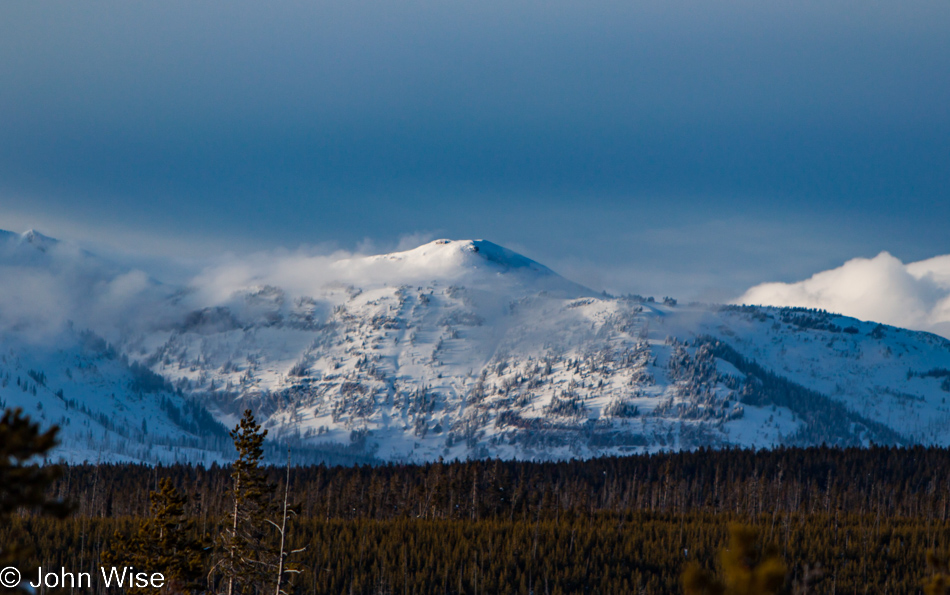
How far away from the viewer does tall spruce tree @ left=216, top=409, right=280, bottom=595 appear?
42.4 m

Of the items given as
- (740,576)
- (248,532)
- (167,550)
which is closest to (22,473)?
(740,576)

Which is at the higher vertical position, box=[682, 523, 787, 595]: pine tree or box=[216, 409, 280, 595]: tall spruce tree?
box=[682, 523, 787, 595]: pine tree

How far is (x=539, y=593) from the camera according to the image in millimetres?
108125

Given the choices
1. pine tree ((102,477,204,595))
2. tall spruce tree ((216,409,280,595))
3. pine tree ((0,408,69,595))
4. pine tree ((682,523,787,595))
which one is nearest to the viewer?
pine tree ((682,523,787,595))

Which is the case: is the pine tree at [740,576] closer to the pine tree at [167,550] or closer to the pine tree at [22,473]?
the pine tree at [22,473]

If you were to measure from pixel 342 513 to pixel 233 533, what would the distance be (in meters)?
133

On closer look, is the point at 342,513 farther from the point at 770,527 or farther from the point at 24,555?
the point at 24,555

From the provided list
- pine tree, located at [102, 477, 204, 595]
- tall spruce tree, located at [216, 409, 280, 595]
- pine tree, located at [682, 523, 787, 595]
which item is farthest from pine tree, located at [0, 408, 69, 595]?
pine tree, located at [102, 477, 204, 595]

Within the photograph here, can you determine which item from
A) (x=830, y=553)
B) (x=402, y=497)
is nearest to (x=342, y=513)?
(x=402, y=497)

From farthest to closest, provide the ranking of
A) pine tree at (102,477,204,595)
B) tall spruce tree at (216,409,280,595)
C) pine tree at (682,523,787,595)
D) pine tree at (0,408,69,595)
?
pine tree at (102,477,204,595) < tall spruce tree at (216,409,280,595) < pine tree at (0,408,69,595) < pine tree at (682,523,787,595)

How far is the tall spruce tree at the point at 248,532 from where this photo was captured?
139ft

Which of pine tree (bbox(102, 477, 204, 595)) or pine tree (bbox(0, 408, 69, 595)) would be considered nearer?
pine tree (bbox(0, 408, 69, 595))

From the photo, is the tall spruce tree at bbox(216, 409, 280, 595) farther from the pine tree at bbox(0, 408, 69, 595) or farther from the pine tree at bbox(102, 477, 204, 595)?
the pine tree at bbox(0, 408, 69, 595)

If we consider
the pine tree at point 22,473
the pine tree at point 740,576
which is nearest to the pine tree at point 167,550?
the pine tree at point 22,473
